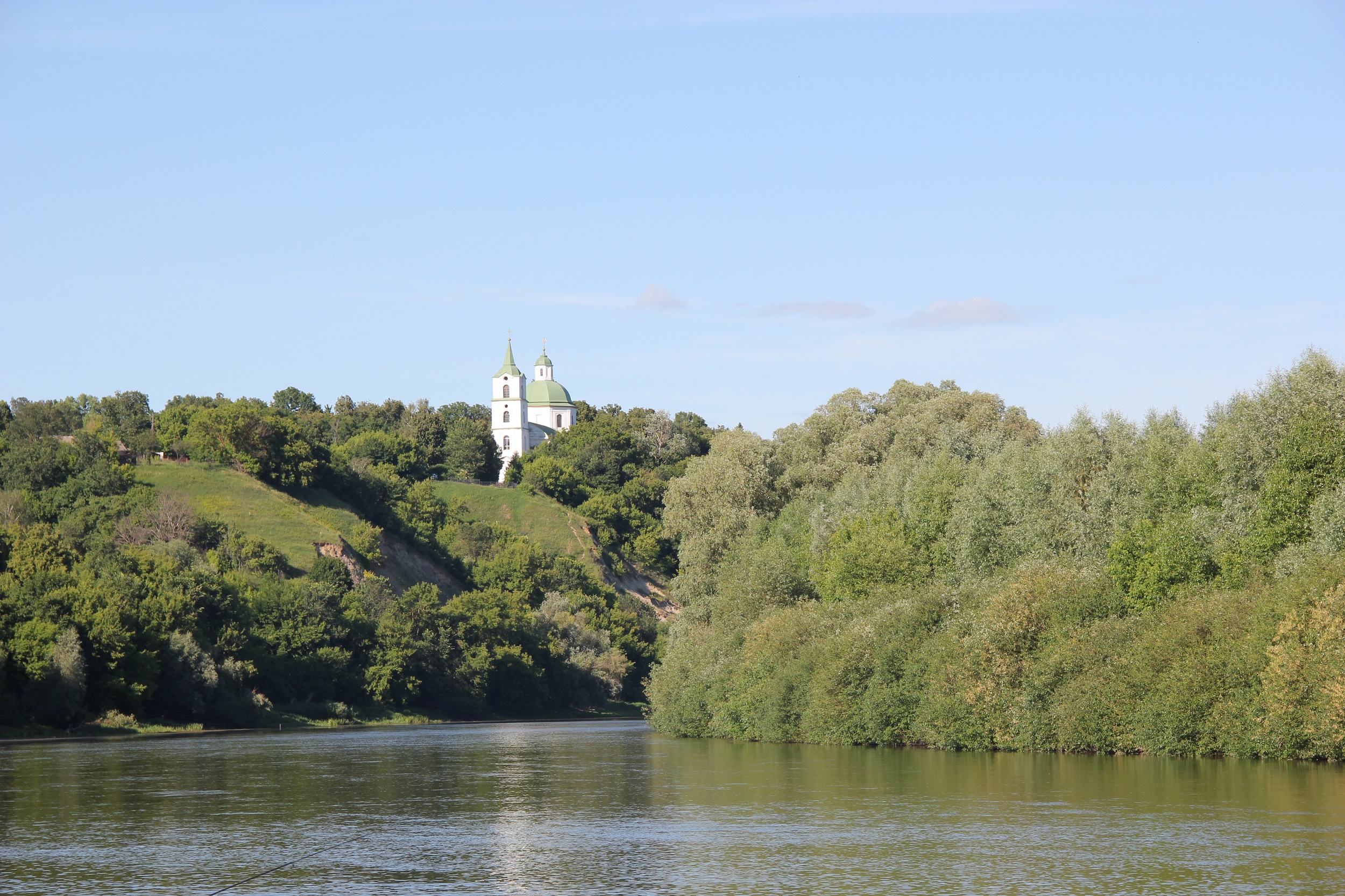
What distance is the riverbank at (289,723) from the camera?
8081 cm

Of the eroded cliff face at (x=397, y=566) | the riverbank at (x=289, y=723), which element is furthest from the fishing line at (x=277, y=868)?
the eroded cliff face at (x=397, y=566)

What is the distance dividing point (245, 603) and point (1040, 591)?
236 ft

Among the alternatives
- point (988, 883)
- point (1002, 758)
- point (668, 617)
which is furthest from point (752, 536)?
point (668, 617)

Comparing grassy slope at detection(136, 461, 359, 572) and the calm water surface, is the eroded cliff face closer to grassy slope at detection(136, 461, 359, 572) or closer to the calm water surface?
grassy slope at detection(136, 461, 359, 572)

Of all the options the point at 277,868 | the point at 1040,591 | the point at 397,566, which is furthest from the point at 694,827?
the point at 397,566

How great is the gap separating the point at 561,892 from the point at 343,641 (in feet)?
323

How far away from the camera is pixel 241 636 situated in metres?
104

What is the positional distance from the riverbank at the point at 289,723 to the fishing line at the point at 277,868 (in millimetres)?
51271

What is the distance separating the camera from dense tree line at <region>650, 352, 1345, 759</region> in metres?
48.3

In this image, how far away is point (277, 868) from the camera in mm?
28906

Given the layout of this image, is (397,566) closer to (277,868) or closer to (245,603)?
(245,603)

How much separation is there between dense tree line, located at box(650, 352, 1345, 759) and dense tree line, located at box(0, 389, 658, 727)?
1348 inches

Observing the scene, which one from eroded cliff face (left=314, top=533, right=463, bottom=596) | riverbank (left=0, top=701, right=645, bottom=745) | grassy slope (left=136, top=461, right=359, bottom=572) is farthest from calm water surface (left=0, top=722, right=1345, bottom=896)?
eroded cliff face (left=314, top=533, right=463, bottom=596)

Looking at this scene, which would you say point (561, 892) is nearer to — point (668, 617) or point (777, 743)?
point (777, 743)
